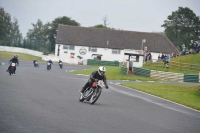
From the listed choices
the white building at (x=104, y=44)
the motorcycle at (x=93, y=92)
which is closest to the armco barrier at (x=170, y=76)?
the motorcycle at (x=93, y=92)

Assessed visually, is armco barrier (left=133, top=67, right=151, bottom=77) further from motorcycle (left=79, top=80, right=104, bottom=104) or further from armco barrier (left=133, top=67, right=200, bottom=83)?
motorcycle (left=79, top=80, right=104, bottom=104)

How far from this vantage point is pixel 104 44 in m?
88.9

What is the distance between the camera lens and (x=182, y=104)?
2130cm

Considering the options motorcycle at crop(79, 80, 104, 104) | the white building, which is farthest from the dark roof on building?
motorcycle at crop(79, 80, 104, 104)

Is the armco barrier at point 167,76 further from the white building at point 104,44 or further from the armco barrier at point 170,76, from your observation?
the white building at point 104,44

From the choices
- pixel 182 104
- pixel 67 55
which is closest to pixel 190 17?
pixel 67 55

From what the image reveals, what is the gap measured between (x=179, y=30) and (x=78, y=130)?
104 meters

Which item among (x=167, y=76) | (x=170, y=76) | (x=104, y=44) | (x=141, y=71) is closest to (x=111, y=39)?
(x=104, y=44)

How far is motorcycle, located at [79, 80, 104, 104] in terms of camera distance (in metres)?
15.8

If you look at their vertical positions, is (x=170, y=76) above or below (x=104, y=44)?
below

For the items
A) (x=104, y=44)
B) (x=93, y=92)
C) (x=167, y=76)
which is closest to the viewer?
(x=93, y=92)

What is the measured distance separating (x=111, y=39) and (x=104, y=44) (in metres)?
2.27

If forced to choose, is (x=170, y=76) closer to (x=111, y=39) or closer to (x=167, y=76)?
(x=167, y=76)

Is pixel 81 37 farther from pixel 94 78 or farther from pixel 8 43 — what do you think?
pixel 94 78
